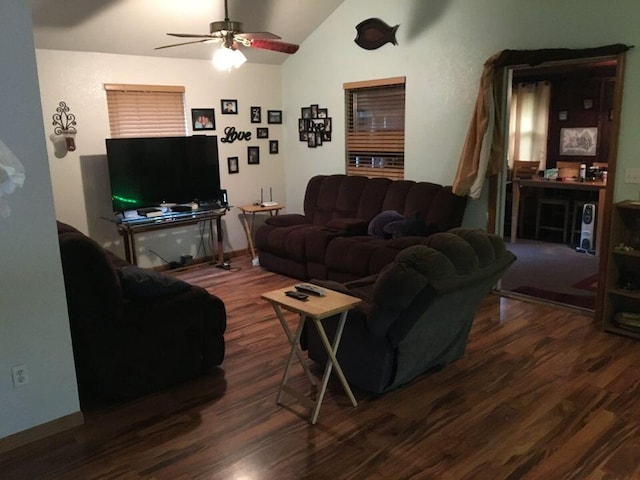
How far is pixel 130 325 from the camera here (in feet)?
10.2

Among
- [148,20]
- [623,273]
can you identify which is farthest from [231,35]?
[623,273]

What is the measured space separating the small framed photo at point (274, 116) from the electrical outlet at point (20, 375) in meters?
4.73

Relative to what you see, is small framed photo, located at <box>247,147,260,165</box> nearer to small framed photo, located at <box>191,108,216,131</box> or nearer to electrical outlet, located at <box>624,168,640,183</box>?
small framed photo, located at <box>191,108,216,131</box>

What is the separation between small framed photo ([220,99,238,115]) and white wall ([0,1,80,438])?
3847 mm

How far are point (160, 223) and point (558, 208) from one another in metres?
5.54

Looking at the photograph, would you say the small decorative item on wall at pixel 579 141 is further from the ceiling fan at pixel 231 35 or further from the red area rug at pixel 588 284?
the ceiling fan at pixel 231 35

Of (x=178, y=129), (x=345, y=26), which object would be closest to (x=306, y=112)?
(x=345, y=26)

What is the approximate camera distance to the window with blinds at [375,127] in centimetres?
574

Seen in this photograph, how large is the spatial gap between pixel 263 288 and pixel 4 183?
10.2 feet

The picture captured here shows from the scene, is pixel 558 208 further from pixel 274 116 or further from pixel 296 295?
pixel 296 295

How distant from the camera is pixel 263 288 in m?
5.37

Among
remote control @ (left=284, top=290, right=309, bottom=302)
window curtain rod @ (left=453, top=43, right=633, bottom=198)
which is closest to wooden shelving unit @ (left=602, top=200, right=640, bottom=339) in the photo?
window curtain rod @ (left=453, top=43, right=633, bottom=198)

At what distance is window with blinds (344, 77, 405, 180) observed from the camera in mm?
5742

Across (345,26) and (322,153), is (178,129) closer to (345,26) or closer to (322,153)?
(322,153)
